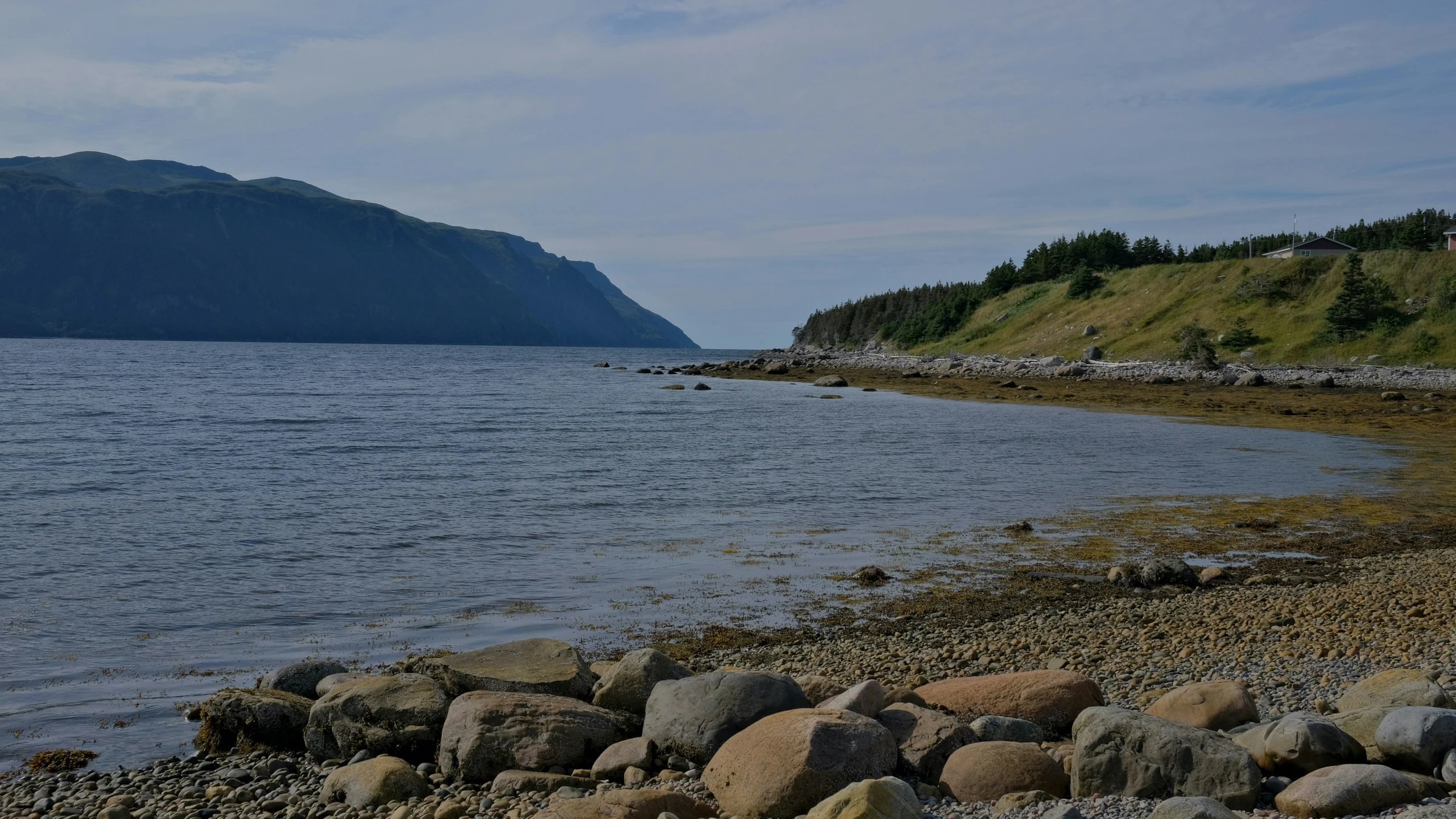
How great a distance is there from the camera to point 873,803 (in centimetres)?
593

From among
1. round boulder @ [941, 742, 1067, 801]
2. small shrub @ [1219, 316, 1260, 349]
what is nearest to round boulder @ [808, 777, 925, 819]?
round boulder @ [941, 742, 1067, 801]

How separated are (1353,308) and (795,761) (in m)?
76.7

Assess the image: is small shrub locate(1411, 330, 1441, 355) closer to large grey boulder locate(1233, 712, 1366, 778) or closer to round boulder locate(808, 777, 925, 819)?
large grey boulder locate(1233, 712, 1366, 778)

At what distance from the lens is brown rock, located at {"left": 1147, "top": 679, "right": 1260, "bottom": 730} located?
7.98 meters

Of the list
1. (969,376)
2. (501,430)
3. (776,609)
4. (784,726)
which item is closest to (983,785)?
(784,726)

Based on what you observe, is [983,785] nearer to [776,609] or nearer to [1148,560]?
[776,609]

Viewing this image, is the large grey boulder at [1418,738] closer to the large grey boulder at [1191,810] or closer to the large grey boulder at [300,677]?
the large grey boulder at [1191,810]

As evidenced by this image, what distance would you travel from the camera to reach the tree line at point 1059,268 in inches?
3600

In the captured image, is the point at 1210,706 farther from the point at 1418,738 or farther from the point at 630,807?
the point at 630,807

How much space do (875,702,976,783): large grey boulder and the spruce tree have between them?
73749 millimetres

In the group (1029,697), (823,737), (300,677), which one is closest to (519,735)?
(823,737)

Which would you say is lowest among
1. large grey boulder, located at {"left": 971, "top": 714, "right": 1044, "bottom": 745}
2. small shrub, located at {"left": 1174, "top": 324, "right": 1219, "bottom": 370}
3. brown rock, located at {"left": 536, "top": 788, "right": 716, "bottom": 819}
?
brown rock, located at {"left": 536, "top": 788, "right": 716, "bottom": 819}

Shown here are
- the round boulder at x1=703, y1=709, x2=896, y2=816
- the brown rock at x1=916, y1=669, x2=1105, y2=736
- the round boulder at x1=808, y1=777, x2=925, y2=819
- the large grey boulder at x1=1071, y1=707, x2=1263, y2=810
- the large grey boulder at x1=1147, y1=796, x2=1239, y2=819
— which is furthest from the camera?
the brown rock at x1=916, y1=669, x2=1105, y2=736

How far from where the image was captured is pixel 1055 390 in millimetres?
63688
